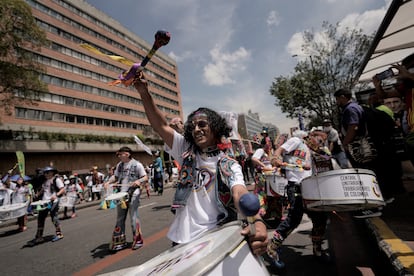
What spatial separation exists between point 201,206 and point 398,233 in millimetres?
2731

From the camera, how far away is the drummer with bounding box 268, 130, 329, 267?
118 inches

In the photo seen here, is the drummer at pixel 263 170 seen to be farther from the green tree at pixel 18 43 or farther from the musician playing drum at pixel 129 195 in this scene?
the green tree at pixel 18 43

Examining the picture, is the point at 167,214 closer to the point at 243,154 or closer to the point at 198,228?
the point at 243,154

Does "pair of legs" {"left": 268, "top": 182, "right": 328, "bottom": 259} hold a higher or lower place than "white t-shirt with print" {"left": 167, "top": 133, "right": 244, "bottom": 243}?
lower

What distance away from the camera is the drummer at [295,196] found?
3.00 m

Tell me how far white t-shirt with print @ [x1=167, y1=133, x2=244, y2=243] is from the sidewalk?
1.62 m

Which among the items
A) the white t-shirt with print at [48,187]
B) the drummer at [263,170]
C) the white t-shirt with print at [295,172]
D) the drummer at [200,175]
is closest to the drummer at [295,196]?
the white t-shirt with print at [295,172]

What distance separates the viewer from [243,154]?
199 inches

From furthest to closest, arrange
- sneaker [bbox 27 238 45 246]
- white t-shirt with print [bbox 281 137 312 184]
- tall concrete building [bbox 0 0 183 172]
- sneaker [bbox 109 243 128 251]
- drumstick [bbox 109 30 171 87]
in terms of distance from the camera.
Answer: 1. tall concrete building [bbox 0 0 183 172]
2. sneaker [bbox 27 238 45 246]
3. sneaker [bbox 109 243 128 251]
4. white t-shirt with print [bbox 281 137 312 184]
5. drumstick [bbox 109 30 171 87]

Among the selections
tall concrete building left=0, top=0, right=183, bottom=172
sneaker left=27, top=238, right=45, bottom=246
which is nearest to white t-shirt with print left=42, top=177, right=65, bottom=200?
sneaker left=27, top=238, right=45, bottom=246

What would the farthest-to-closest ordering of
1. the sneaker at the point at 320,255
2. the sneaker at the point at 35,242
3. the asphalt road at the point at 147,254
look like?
the sneaker at the point at 35,242 → the sneaker at the point at 320,255 → the asphalt road at the point at 147,254

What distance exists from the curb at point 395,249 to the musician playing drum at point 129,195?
12.4ft

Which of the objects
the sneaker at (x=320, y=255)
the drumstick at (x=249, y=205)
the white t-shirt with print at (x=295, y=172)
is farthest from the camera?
the white t-shirt with print at (x=295, y=172)

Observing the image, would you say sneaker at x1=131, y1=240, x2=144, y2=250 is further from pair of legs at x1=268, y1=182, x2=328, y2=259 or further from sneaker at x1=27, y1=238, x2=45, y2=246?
sneaker at x1=27, y1=238, x2=45, y2=246
